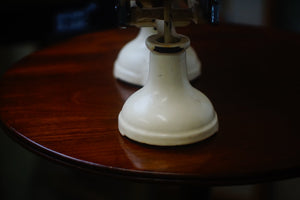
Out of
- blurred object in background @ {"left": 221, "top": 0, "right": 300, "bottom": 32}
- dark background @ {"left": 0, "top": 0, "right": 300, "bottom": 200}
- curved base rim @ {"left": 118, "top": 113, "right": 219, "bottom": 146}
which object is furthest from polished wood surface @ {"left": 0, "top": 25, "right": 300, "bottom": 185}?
blurred object in background @ {"left": 221, "top": 0, "right": 300, "bottom": 32}

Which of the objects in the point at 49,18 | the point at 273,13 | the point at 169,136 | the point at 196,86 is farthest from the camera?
the point at 273,13

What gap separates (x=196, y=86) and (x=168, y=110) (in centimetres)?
20

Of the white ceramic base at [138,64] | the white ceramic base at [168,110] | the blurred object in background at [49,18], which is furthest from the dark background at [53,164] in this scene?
the white ceramic base at [168,110]

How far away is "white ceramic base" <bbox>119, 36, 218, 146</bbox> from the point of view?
53 centimetres

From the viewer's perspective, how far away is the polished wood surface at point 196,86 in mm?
495

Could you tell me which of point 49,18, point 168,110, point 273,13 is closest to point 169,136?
point 168,110

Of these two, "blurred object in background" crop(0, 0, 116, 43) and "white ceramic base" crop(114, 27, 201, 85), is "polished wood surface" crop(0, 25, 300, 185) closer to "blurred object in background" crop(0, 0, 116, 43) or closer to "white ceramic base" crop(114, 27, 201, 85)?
"white ceramic base" crop(114, 27, 201, 85)

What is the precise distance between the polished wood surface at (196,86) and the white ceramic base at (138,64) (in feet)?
0.05

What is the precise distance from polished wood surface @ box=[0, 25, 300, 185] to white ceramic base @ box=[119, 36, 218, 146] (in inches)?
0.5

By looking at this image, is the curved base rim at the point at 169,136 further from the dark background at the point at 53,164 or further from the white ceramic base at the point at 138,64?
the dark background at the point at 53,164

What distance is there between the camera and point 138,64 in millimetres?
732

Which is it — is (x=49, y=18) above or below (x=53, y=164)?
above

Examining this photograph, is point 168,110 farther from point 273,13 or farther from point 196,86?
point 273,13

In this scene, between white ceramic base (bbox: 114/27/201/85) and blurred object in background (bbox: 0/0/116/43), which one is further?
blurred object in background (bbox: 0/0/116/43)
